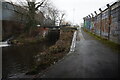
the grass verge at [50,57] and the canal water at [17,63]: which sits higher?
the grass verge at [50,57]

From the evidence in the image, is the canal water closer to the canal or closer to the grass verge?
the canal

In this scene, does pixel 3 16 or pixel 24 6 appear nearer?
pixel 24 6

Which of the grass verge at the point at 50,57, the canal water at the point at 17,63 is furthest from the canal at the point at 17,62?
the grass verge at the point at 50,57

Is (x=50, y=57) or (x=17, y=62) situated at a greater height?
(x=50, y=57)

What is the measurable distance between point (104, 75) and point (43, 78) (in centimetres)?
283

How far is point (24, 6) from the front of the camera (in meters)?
34.2

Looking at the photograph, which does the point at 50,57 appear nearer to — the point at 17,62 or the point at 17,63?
the point at 17,63

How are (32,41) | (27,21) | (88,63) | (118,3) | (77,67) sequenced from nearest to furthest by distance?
(77,67) → (88,63) → (118,3) → (32,41) → (27,21)

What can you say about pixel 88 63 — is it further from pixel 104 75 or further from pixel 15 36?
pixel 15 36

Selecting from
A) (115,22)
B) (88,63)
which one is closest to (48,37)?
(115,22)

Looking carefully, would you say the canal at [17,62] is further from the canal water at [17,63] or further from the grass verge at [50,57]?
the grass verge at [50,57]

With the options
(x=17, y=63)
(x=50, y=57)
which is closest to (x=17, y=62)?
(x=17, y=63)

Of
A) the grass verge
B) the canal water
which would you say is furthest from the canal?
the grass verge

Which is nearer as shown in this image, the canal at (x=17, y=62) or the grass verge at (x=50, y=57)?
the grass verge at (x=50, y=57)
